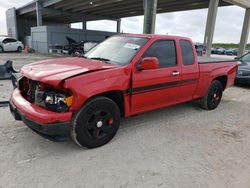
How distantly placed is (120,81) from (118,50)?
0.85m

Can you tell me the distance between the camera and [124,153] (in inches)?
126

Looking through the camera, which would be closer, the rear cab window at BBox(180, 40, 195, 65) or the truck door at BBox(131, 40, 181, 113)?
the truck door at BBox(131, 40, 181, 113)

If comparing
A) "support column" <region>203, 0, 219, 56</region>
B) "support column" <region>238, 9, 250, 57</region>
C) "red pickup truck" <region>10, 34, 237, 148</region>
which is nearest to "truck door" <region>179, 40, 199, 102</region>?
"red pickup truck" <region>10, 34, 237, 148</region>

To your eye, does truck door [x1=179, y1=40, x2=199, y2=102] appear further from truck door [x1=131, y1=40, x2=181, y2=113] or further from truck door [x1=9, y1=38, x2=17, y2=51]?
truck door [x1=9, y1=38, x2=17, y2=51]

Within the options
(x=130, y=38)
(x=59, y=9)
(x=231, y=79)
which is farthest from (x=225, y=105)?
(x=59, y=9)

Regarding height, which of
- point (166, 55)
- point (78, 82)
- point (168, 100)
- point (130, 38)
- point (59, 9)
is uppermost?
point (59, 9)

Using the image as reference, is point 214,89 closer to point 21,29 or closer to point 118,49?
point 118,49

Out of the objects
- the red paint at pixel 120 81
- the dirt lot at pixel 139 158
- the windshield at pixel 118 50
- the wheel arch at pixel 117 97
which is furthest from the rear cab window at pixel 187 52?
the wheel arch at pixel 117 97

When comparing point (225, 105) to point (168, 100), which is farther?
point (225, 105)

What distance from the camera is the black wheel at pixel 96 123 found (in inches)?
118

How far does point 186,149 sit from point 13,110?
2.79 metres

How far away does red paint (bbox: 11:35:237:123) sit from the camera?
9.31 feet

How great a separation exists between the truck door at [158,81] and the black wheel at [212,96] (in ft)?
4.33

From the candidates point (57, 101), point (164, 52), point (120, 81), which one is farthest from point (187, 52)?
point (57, 101)
